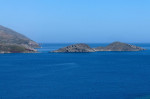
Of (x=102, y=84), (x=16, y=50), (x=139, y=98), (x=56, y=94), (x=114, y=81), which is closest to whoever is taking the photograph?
(x=139, y=98)

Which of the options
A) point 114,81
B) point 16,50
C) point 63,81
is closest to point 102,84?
point 114,81

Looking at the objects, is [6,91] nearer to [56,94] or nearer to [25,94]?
[25,94]

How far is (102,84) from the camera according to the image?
2221 inches

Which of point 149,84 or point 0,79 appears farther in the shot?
point 0,79

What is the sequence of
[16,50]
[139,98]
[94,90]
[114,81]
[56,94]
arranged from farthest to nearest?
[16,50] < [114,81] < [94,90] < [56,94] < [139,98]

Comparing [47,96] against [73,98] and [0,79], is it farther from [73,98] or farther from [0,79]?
[0,79]

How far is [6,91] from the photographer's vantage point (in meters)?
48.8

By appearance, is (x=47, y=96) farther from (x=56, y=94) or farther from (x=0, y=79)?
(x=0, y=79)

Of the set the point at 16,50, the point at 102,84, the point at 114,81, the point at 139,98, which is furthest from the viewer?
the point at 16,50

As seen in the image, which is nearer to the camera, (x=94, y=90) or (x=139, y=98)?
(x=139, y=98)

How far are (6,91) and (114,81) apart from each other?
78.6ft

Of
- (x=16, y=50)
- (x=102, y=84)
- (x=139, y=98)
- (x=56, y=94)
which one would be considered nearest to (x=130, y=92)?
(x=139, y=98)

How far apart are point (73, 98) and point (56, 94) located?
4.01 metres

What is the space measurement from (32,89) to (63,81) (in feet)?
38.0
